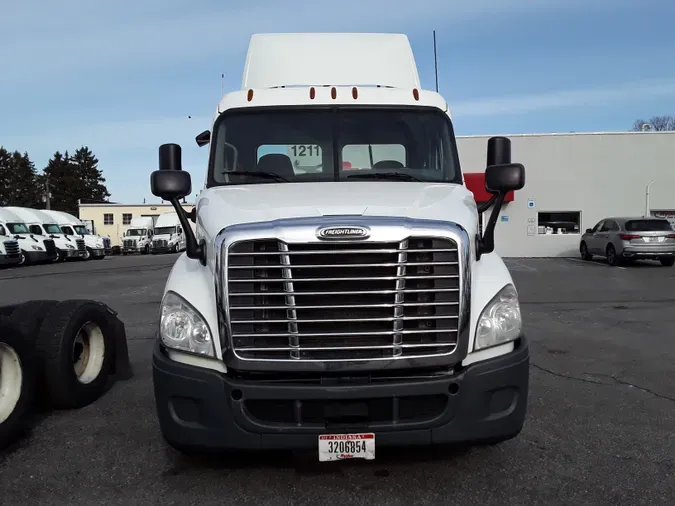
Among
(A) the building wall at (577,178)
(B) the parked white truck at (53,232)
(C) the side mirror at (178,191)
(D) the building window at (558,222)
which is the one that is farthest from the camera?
(B) the parked white truck at (53,232)

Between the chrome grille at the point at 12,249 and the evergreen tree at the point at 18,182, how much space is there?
227ft

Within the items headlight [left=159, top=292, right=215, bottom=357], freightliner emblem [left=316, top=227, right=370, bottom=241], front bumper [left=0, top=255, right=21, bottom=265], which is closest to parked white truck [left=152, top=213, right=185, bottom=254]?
front bumper [left=0, top=255, right=21, bottom=265]

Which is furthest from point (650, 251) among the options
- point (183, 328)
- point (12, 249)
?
point (12, 249)

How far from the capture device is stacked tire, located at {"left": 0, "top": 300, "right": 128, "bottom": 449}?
15.0 feet

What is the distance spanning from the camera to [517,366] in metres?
3.60

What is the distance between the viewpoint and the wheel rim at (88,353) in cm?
564

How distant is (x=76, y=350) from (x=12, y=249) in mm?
23353

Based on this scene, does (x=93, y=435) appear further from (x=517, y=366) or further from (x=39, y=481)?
(x=517, y=366)

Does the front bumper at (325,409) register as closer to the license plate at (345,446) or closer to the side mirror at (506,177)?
the license plate at (345,446)

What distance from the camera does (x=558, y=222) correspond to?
94.3 ft

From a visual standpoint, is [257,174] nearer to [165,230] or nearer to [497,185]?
[497,185]

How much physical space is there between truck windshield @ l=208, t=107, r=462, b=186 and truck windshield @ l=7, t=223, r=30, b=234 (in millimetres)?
27612

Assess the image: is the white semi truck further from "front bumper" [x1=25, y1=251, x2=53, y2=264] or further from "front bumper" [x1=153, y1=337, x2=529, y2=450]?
"front bumper" [x1=153, y1=337, x2=529, y2=450]

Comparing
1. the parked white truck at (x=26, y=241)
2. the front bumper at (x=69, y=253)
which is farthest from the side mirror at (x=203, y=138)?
the front bumper at (x=69, y=253)
